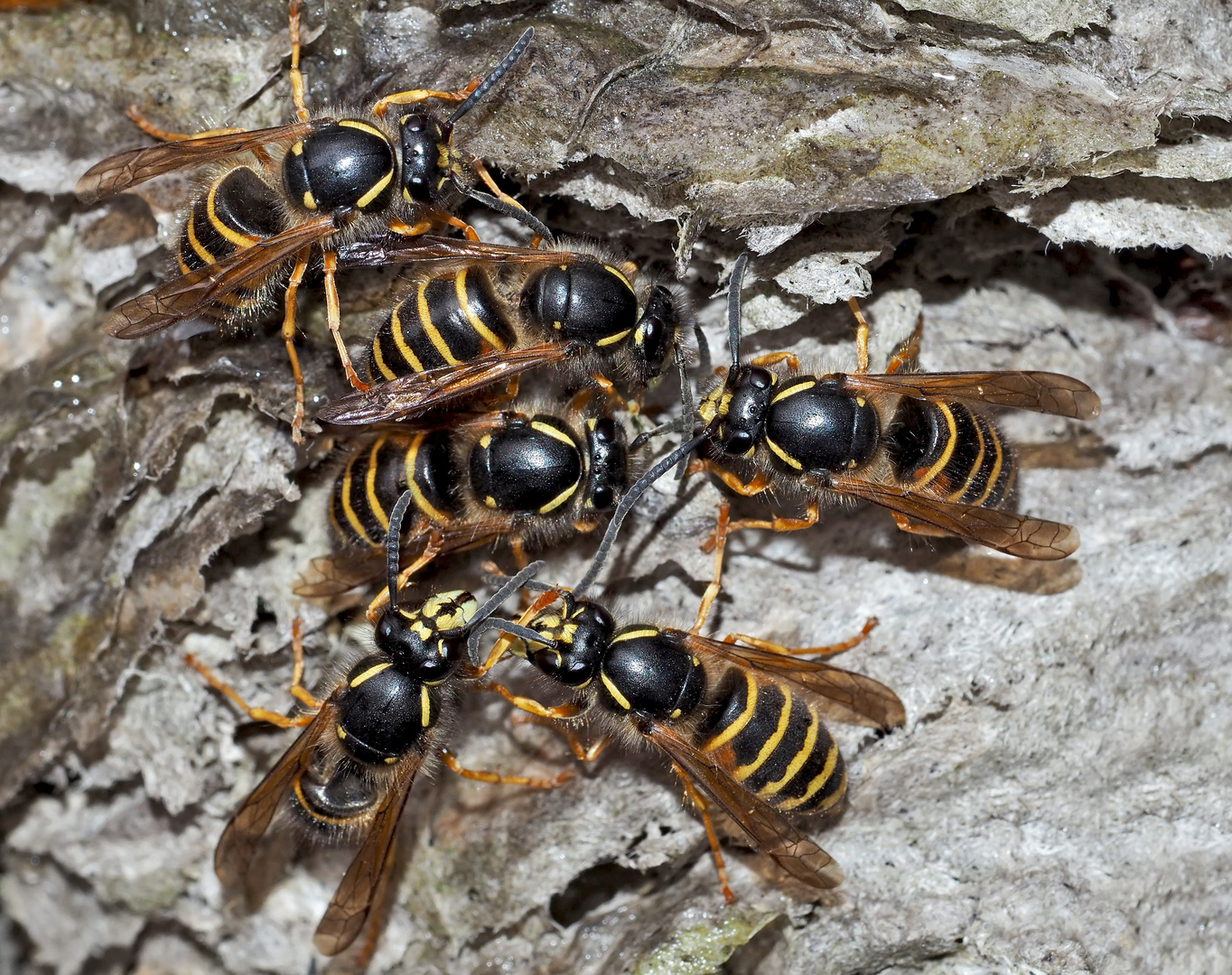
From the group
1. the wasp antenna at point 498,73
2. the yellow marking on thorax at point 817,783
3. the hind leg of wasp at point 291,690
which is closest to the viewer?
the wasp antenna at point 498,73

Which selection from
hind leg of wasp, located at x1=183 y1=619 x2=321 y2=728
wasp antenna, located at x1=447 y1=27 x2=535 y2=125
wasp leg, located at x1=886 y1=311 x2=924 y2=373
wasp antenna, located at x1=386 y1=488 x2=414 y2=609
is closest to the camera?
wasp antenna, located at x1=447 y1=27 x2=535 y2=125

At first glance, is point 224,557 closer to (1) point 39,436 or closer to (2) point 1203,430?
(1) point 39,436

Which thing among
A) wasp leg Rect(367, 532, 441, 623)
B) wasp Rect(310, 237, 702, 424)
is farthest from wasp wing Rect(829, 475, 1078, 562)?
wasp leg Rect(367, 532, 441, 623)

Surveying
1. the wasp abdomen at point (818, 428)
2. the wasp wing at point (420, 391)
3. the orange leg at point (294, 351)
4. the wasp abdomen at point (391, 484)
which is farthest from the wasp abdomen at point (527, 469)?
the wasp abdomen at point (818, 428)

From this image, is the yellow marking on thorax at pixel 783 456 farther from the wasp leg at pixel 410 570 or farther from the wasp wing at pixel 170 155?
the wasp wing at pixel 170 155

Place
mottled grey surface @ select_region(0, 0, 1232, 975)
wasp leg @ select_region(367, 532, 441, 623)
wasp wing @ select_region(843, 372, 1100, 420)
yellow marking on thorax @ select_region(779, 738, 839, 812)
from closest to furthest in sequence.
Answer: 1. mottled grey surface @ select_region(0, 0, 1232, 975)
2. yellow marking on thorax @ select_region(779, 738, 839, 812)
3. wasp wing @ select_region(843, 372, 1100, 420)
4. wasp leg @ select_region(367, 532, 441, 623)

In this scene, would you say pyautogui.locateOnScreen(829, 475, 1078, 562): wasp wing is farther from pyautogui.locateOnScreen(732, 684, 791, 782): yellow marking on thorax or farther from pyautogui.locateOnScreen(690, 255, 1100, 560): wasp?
pyautogui.locateOnScreen(732, 684, 791, 782): yellow marking on thorax

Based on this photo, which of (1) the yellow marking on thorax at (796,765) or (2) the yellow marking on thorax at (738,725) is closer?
(1) the yellow marking on thorax at (796,765)
